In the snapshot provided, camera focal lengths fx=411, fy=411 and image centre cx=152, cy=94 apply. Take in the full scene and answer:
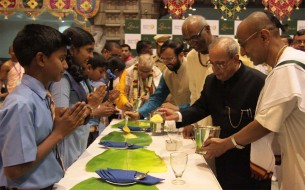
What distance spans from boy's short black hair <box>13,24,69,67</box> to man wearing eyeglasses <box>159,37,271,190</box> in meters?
A: 1.07

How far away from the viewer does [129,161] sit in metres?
2.04

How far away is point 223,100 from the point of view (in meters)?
2.46

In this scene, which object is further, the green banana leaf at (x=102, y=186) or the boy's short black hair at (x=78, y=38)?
the boy's short black hair at (x=78, y=38)

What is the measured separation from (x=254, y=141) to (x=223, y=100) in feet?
1.90

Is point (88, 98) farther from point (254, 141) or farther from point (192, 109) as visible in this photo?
point (254, 141)

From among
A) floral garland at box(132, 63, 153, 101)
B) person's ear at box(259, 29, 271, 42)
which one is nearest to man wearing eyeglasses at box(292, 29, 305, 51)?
floral garland at box(132, 63, 153, 101)

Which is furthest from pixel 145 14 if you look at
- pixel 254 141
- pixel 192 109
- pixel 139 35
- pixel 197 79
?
pixel 254 141

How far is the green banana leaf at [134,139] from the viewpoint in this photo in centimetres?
260

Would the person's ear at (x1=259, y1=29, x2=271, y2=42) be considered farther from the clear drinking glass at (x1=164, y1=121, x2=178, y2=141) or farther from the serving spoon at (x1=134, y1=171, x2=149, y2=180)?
the clear drinking glass at (x1=164, y1=121, x2=178, y2=141)

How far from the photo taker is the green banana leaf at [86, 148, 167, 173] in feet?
6.34

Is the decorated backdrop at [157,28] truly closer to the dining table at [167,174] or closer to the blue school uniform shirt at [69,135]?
the blue school uniform shirt at [69,135]

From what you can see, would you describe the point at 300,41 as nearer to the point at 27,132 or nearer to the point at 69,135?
the point at 69,135

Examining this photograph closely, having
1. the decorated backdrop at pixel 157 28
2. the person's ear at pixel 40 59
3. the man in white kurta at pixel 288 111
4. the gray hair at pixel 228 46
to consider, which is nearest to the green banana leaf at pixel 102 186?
the person's ear at pixel 40 59

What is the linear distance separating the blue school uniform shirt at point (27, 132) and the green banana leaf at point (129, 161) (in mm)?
449
